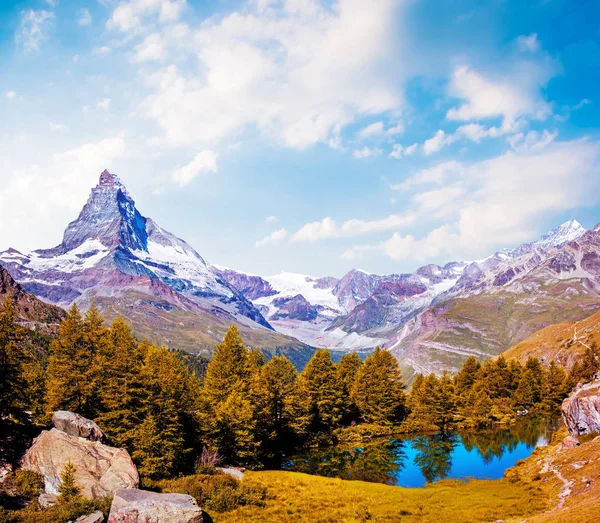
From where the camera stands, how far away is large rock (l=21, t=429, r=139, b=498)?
39.8 meters

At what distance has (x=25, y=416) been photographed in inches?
2023

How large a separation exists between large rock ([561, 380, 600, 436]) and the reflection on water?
13.6m

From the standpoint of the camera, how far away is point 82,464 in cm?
4122

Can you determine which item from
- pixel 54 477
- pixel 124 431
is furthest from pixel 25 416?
pixel 54 477

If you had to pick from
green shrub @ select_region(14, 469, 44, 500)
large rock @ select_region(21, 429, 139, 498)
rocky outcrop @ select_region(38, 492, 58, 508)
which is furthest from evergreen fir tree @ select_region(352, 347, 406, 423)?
green shrub @ select_region(14, 469, 44, 500)

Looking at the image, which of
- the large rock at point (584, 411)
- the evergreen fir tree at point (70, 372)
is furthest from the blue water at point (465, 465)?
the evergreen fir tree at point (70, 372)

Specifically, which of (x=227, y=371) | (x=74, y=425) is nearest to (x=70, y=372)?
(x=74, y=425)

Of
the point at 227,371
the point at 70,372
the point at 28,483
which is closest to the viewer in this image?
the point at 28,483

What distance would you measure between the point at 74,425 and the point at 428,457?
62626mm

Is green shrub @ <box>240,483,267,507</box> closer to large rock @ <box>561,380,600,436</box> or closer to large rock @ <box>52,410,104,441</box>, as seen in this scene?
large rock @ <box>52,410,104,441</box>

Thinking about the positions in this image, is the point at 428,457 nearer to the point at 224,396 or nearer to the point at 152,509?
the point at 224,396

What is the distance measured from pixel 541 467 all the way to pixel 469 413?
56961 mm

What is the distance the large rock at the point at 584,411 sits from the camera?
187 ft

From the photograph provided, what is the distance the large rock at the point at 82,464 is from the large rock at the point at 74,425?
47.5 inches
